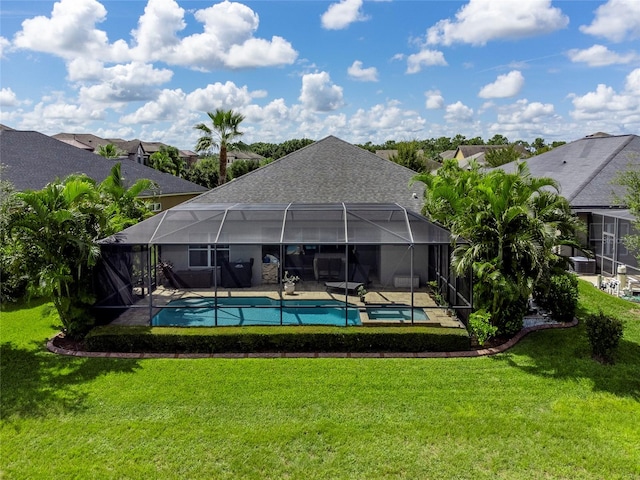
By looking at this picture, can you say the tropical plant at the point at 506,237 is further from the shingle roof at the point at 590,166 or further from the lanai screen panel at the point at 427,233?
the shingle roof at the point at 590,166

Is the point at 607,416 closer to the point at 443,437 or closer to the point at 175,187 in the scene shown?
the point at 443,437

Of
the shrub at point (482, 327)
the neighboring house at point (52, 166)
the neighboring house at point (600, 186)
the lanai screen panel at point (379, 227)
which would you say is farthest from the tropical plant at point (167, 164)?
the shrub at point (482, 327)

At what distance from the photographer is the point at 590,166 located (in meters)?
23.8

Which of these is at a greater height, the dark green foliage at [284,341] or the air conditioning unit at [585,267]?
the air conditioning unit at [585,267]

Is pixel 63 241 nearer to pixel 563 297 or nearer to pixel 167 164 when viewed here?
pixel 563 297

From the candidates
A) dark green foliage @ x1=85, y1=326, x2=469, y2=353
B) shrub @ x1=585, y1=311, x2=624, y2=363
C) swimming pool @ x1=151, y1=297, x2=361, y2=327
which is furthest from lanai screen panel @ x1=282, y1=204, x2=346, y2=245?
shrub @ x1=585, y1=311, x2=624, y2=363

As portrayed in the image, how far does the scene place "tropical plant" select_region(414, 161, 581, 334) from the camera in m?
11.1

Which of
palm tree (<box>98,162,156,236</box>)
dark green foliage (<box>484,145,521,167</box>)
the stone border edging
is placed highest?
dark green foliage (<box>484,145,521,167</box>)

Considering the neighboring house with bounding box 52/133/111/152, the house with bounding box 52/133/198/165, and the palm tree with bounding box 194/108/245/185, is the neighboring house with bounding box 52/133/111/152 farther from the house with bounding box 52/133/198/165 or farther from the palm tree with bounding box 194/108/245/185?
the palm tree with bounding box 194/108/245/185

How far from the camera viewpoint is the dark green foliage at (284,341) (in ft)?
37.2

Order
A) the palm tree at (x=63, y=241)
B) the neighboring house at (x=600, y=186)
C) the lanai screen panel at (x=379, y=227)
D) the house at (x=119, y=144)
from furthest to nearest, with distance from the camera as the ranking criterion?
the house at (x=119, y=144), the neighboring house at (x=600, y=186), the lanai screen panel at (x=379, y=227), the palm tree at (x=63, y=241)

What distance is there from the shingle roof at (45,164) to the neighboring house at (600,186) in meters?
22.3

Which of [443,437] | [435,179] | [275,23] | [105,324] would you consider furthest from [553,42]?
[105,324]

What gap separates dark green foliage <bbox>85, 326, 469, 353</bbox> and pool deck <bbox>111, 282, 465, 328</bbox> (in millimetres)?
855
